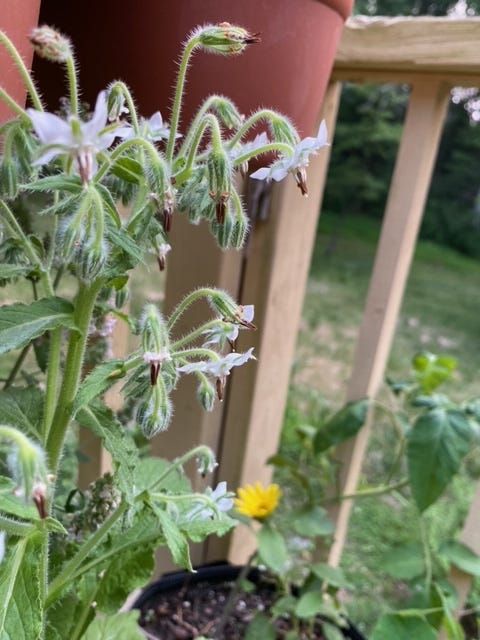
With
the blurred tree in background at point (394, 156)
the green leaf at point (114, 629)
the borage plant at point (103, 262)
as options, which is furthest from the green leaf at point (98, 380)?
the blurred tree in background at point (394, 156)

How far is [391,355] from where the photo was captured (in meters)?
2.65

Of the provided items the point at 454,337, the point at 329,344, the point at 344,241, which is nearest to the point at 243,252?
the point at 329,344

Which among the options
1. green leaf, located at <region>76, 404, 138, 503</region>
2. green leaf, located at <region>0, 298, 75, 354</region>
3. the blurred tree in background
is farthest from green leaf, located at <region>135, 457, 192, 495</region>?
the blurred tree in background

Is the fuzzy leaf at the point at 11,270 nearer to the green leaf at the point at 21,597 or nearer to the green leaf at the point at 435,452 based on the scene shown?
the green leaf at the point at 21,597

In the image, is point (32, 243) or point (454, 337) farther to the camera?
point (454, 337)

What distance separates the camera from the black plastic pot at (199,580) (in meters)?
0.97

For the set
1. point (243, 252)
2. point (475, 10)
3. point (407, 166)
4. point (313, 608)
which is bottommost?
point (313, 608)

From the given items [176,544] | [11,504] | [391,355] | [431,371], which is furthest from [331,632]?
[391,355]

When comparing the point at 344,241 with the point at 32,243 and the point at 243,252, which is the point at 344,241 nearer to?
the point at 243,252

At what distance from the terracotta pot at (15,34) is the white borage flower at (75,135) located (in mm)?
141

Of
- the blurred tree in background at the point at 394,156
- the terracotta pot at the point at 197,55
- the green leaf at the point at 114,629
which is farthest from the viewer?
the blurred tree in background at the point at 394,156

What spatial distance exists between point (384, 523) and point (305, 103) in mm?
1207

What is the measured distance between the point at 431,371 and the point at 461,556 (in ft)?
0.96

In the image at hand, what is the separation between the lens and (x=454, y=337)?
312 cm
